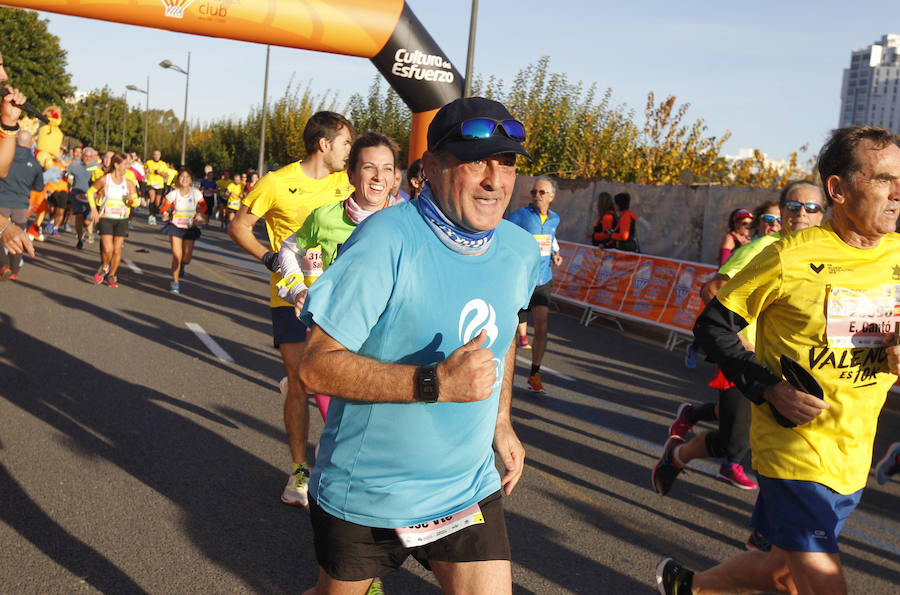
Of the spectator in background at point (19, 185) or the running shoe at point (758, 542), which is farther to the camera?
the spectator in background at point (19, 185)

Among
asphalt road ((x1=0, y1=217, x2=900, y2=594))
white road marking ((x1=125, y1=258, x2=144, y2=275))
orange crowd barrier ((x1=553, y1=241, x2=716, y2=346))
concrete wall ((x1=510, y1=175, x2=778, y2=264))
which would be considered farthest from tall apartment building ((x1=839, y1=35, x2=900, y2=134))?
asphalt road ((x1=0, y1=217, x2=900, y2=594))

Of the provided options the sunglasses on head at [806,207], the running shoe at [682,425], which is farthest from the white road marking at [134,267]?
the sunglasses on head at [806,207]

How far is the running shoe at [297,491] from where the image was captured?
183 inches

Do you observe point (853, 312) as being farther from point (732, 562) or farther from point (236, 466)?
point (236, 466)

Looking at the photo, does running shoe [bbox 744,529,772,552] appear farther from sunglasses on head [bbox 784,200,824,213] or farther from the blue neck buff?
the blue neck buff

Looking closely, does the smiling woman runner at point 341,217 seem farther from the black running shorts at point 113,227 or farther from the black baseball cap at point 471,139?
the black running shorts at point 113,227

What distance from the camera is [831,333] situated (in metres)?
2.79

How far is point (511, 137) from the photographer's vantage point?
7.36 feet

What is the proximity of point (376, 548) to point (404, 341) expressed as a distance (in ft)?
1.94

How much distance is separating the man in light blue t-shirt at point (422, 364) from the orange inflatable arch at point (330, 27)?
967cm

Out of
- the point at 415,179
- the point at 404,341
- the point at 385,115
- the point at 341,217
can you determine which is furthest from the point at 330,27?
the point at 385,115

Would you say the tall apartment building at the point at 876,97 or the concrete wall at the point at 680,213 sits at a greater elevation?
the tall apartment building at the point at 876,97

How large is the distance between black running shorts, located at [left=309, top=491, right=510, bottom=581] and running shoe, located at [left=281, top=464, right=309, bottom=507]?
2358 mm

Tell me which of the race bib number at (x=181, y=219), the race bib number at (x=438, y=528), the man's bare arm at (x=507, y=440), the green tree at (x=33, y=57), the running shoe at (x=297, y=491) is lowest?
the running shoe at (x=297, y=491)
